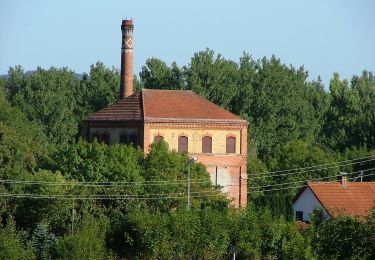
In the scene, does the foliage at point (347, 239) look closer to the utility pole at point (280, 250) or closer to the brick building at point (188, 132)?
the utility pole at point (280, 250)

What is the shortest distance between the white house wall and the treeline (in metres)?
1.13

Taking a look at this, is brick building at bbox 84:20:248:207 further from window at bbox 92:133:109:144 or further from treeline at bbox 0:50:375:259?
treeline at bbox 0:50:375:259

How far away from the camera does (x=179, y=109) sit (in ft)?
269

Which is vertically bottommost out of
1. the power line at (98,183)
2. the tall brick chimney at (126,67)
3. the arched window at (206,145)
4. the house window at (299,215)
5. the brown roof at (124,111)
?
the house window at (299,215)

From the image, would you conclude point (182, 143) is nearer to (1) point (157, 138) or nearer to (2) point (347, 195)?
(1) point (157, 138)

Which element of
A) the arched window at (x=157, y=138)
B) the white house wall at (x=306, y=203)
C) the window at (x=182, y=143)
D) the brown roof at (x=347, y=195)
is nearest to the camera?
the brown roof at (x=347, y=195)

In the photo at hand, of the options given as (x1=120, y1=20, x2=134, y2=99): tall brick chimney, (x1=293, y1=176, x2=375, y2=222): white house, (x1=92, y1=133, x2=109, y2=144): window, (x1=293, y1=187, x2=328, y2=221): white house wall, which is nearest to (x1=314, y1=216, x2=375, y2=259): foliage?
(x1=293, y1=176, x2=375, y2=222): white house

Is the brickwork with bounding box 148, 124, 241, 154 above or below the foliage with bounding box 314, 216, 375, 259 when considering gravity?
above

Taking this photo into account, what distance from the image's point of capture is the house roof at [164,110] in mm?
80625

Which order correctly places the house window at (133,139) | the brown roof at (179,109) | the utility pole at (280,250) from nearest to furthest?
1. the utility pole at (280,250)
2. the house window at (133,139)
3. the brown roof at (179,109)

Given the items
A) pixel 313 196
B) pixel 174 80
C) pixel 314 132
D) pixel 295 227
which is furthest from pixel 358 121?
pixel 295 227

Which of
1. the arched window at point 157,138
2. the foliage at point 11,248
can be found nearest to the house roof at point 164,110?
the arched window at point 157,138

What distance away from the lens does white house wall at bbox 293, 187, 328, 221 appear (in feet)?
231

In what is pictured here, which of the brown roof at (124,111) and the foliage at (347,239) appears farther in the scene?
the brown roof at (124,111)
